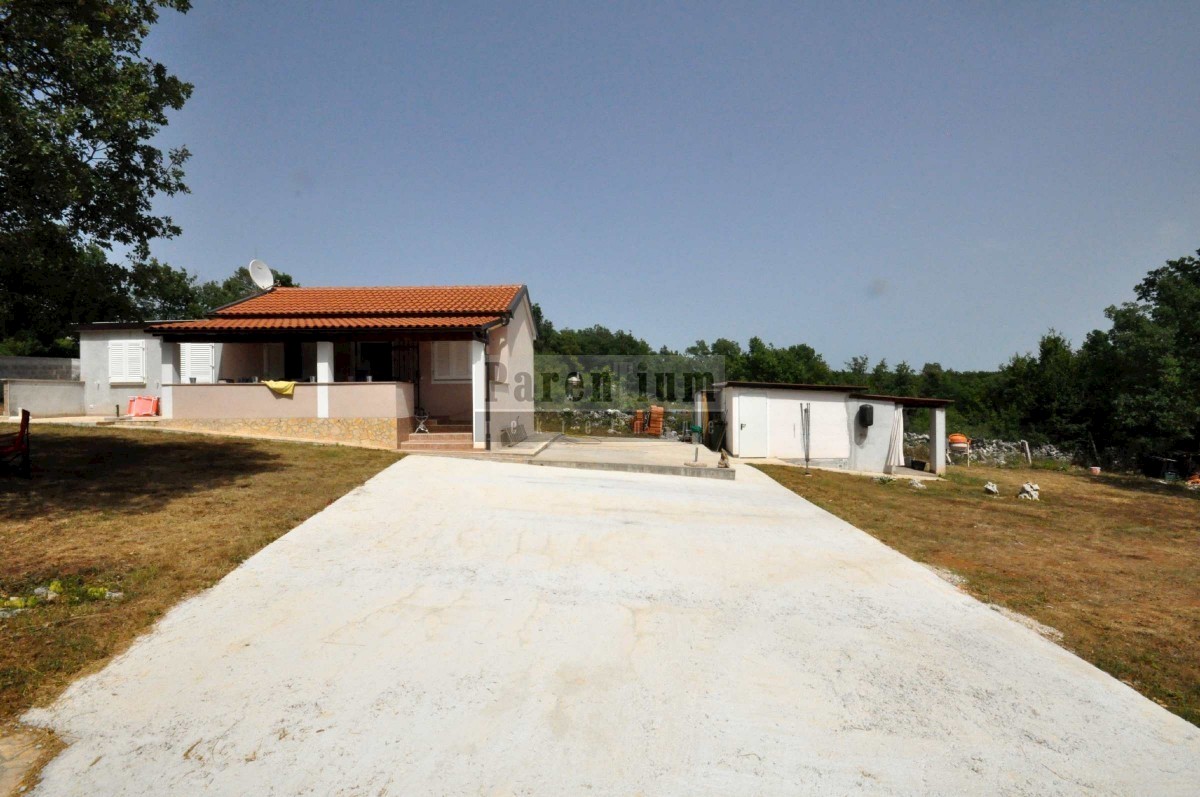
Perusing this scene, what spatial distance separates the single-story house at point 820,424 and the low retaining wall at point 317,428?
9.67 meters

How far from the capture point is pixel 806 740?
3283 millimetres

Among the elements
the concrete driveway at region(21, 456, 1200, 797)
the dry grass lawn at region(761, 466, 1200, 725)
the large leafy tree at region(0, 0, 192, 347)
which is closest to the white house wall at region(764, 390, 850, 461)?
the dry grass lawn at region(761, 466, 1200, 725)

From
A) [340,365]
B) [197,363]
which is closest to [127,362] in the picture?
[197,363]

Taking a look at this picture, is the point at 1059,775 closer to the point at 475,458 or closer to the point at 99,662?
the point at 99,662

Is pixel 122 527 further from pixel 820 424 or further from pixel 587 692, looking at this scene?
pixel 820 424

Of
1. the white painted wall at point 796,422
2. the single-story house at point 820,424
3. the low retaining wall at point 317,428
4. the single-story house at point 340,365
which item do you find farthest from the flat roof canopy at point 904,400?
the low retaining wall at point 317,428

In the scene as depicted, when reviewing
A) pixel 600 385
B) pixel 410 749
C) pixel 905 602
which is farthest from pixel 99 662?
pixel 600 385

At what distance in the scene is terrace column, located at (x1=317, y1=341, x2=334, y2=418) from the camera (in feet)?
46.0

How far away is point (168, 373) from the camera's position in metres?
14.5

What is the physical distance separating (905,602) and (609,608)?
291cm

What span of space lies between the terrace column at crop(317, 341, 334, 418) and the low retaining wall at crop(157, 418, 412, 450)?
11.3 inches

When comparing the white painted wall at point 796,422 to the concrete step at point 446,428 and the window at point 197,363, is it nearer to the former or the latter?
the concrete step at point 446,428

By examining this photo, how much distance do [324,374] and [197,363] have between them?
648 centimetres

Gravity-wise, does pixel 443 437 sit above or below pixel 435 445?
above
